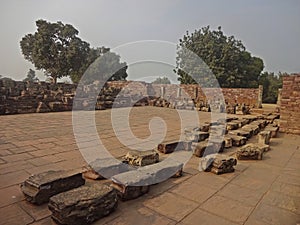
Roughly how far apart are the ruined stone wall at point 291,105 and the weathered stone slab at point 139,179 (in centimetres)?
535

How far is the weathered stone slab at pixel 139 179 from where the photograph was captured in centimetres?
238

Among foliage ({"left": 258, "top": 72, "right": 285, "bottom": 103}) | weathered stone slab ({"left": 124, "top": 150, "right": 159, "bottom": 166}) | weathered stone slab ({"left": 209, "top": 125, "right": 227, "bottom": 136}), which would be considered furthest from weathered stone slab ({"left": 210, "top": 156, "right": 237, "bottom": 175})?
foliage ({"left": 258, "top": 72, "right": 285, "bottom": 103})

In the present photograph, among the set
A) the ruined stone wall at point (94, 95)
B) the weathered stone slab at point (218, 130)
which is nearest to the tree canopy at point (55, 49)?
the ruined stone wall at point (94, 95)

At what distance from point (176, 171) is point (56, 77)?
25028 millimetres

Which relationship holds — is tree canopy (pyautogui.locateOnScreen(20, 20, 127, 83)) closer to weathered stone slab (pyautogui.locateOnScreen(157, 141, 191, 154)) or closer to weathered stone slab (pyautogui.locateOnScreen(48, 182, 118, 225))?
weathered stone slab (pyautogui.locateOnScreen(157, 141, 191, 154))

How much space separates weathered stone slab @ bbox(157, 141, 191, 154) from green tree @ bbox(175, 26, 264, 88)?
59.9ft

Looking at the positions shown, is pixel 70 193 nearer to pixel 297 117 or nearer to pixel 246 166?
pixel 246 166

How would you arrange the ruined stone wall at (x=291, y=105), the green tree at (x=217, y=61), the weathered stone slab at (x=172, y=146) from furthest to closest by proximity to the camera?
the green tree at (x=217, y=61), the ruined stone wall at (x=291, y=105), the weathered stone slab at (x=172, y=146)

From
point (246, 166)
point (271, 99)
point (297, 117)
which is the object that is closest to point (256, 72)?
point (271, 99)

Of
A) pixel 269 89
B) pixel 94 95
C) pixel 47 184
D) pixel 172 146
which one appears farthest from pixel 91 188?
pixel 269 89

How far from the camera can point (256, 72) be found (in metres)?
24.0

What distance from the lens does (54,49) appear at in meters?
23.7

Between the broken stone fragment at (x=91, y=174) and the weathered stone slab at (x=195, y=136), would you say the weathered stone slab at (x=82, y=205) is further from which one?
the weathered stone slab at (x=195, y=136)

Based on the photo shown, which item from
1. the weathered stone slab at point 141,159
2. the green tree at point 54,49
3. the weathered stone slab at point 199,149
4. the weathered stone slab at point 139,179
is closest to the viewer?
the weathered stone slab at point 139,179
